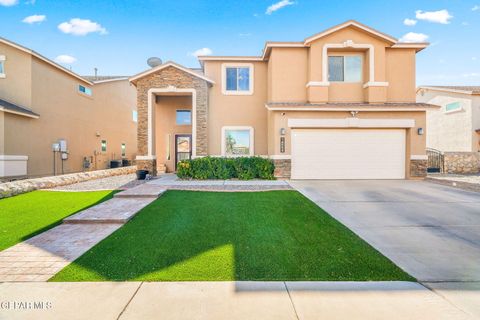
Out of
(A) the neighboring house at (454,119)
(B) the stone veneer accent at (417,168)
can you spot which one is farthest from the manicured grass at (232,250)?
(A) the neighboring house at (454,119)

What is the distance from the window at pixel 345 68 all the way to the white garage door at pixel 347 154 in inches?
111

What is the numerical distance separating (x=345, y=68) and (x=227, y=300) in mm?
12750

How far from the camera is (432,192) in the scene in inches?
332

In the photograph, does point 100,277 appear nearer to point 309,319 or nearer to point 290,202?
point 309,319

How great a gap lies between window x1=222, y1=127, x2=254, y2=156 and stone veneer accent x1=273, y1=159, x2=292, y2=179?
7.28ft

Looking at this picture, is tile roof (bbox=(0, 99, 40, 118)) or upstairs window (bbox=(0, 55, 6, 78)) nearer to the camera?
tile roof (bbox=(0, 99, 40, 118))

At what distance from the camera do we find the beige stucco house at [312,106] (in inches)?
452

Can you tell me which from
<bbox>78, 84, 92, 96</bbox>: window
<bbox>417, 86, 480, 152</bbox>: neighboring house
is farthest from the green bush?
<bbox>417, 86, 480, 152</bbox>: neighboring house

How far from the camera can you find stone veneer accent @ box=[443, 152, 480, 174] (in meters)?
14.4

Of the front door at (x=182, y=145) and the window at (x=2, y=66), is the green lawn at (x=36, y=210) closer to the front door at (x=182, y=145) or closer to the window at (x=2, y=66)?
the front door at (x=182, y=145)

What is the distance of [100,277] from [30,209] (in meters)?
5.11

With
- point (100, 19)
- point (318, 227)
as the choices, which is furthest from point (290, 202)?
point (100, 19)

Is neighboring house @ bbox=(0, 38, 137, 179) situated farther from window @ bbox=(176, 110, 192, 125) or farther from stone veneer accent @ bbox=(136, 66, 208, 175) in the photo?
window @ bbox=(176, 110, 192, 125)

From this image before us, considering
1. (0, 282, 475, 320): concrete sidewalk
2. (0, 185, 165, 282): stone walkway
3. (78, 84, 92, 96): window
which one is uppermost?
(78, 84, 92, 96): window
